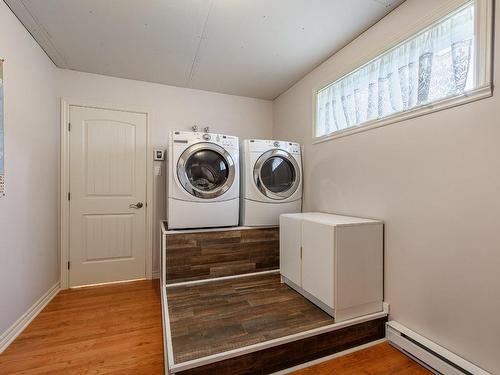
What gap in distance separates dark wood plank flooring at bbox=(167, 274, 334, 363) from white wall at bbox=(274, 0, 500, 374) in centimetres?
64

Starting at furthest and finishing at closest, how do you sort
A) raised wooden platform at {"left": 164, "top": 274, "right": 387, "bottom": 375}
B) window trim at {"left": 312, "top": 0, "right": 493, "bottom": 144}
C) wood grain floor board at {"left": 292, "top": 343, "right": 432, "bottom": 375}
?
wood grain floor board at {"left": 292, "top": 343, "right": 432, "bottom": 375}
raised wooden platform at {"left": 164, "top": 274, "right": 387, "bottom": 375}
window trim at {"left": 312, "top": 0, "right": 493, "bottom": 144}

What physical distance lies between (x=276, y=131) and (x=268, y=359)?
2.76 metres

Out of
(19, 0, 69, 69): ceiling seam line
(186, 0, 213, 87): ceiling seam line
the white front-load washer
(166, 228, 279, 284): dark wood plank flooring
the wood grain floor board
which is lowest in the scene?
the wood grain floor board

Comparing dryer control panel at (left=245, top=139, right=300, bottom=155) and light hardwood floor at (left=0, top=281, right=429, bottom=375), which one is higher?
dryer control panel at (left=245, top=139, right=300, bottom=155)

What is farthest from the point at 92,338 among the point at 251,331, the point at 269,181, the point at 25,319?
the point at 269,181

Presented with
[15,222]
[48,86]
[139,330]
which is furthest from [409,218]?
[48,86]

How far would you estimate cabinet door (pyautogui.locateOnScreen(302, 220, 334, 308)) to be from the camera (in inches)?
64.9

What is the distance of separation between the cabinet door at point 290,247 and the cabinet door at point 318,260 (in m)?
0.08

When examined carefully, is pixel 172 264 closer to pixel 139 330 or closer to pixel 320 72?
pixel 139 330

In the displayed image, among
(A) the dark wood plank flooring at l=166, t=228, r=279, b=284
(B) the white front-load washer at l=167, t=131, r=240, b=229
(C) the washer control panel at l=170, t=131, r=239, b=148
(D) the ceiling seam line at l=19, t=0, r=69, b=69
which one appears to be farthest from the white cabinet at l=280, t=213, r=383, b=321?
(D) the ceiling seam line at l=19, t=0, r=69, b=69

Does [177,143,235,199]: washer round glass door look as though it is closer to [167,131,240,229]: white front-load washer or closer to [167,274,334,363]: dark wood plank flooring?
[167,131,240,229]: white front-load washer

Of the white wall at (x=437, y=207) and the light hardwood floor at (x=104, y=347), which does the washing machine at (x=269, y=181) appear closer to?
the white wall at (x=437, y=207)

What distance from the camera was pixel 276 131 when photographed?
11.4ft

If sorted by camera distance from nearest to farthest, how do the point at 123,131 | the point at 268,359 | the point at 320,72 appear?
the point at 268,359 → the point at 320,72 → the point at 123,131
